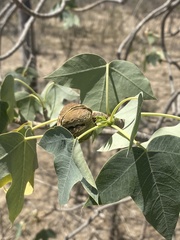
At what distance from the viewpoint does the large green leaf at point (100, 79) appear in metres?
0.61

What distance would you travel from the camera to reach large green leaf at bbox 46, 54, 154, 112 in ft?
2.00

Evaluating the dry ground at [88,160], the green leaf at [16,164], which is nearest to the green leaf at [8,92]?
the green leaf at [16,164]

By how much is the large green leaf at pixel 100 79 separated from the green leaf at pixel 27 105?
0.72 ft

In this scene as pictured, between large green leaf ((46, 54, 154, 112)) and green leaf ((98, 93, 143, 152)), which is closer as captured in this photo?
green leaf ((98, 93, 143, 152))

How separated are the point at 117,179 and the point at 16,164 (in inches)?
5.5

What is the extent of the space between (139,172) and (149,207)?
4 centimetres

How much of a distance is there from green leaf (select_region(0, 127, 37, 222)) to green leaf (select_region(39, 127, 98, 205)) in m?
0.06

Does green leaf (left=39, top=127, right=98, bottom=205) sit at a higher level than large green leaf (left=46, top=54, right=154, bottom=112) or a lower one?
lower

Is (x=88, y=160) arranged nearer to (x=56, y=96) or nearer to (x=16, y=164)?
(x=56, y=96)

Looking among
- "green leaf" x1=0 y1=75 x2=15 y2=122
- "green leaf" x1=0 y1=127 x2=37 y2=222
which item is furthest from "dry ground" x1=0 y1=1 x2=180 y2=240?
"green leaf" x1=0 y1=127 x2=37 y2=222

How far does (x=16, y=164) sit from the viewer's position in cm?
52

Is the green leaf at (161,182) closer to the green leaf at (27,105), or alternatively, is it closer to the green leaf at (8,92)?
the green leaf at (8,92)

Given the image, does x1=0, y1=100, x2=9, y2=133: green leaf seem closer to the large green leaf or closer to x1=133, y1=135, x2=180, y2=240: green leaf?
the large green leaf

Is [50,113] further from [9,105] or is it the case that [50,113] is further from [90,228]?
[90,228]
